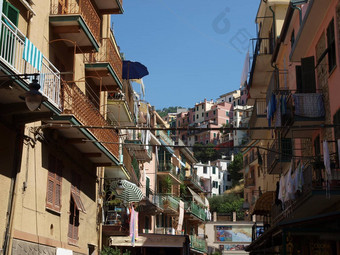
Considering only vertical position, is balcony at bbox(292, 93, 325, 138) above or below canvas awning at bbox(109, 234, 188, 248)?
above

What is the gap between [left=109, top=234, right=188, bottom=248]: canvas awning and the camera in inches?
1281

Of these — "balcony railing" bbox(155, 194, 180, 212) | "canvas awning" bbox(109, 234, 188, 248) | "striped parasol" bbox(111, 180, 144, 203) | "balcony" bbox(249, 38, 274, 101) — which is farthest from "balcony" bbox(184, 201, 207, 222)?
→ "striped parasol" bbox(111, 180, 144, 203)

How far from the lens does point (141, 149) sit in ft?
120

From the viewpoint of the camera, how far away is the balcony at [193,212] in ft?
183

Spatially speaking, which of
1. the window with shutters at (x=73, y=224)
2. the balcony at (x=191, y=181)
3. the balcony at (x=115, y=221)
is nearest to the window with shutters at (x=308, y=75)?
the window with shutters at (x=73, y=224)

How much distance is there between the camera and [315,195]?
15141 millimetres

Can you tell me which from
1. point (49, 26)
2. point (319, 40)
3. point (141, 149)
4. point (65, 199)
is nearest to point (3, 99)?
point (49, 26)

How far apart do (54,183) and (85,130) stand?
5.94 ft

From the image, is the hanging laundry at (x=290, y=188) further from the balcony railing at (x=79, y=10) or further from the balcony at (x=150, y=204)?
the balcony at (x=150, y=204)

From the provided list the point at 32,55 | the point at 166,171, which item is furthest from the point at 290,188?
the point at 166,171

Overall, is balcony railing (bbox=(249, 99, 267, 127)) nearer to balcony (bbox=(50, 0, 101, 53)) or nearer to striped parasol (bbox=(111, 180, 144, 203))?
striped parasol (bbox=(111, 180, 144, 203))

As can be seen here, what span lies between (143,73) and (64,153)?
46.8 ft

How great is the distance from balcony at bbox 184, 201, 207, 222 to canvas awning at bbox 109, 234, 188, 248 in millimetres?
17333

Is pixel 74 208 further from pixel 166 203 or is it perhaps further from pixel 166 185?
pixel 166 185
